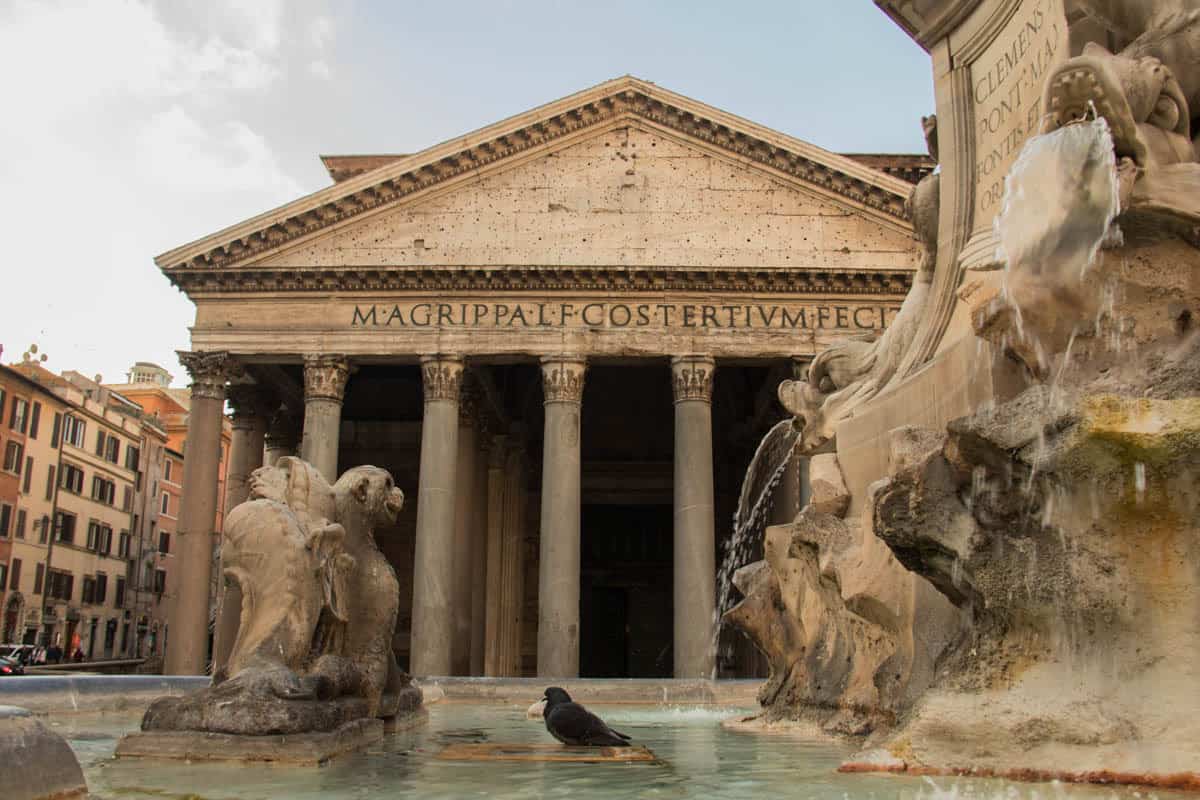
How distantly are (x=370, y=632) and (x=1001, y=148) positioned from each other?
3.38 metres

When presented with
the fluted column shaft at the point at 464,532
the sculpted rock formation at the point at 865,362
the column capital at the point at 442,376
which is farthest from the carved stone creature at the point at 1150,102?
the fluted column shaft at the point at 464,532

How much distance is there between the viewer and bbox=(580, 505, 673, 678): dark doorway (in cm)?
2902

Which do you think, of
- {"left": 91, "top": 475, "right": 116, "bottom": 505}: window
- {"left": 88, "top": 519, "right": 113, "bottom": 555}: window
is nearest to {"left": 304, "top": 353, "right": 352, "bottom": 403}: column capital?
{"left": 91, "top": 475, "right": 116, "bottom": 505}: window

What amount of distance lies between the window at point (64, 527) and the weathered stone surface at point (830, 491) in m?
39.0

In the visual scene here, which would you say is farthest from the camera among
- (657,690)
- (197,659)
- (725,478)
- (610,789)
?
(725,478)

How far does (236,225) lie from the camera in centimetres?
2134

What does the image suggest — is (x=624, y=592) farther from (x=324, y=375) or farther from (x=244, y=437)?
(x=324, y=375)

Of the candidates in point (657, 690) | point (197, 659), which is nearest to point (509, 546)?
point (197, 659)

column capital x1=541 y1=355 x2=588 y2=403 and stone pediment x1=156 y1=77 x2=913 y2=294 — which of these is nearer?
column capital x1=541 y1=355 x2=588 y2=403

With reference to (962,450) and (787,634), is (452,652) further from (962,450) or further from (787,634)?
(962,450)

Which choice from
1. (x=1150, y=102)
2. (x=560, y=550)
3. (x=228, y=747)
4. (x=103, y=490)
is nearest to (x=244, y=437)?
(x=560, y=550)

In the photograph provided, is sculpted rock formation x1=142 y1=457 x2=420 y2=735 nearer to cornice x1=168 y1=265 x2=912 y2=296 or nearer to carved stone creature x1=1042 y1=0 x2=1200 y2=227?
carved stone creature x1=1042 y1=0 x2=1200 y2=227

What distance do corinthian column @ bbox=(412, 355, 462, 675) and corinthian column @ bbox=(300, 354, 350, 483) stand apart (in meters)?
1.76

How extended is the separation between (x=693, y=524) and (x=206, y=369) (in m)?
9.77
